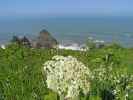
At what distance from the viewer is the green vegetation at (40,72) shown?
10.8 meters

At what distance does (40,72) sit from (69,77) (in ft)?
19.0

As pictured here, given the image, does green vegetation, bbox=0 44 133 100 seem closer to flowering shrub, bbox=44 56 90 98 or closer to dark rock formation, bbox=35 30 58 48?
flowering shrub, bbox=44 56 90 98

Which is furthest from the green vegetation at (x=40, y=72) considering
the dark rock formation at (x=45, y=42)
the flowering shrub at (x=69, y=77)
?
the dark rock formation at (x=45, y=42)

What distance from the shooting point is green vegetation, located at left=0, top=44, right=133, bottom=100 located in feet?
35.5

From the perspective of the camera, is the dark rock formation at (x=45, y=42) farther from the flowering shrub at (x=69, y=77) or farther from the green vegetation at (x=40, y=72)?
the flowering shrub at (x=69, y=77)

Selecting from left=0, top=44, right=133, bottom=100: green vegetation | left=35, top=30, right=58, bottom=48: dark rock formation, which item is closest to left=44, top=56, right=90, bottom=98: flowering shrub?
left=0, top=44, right=133, bottom=100: green vegetation

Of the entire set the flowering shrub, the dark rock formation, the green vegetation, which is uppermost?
the flowering shrub

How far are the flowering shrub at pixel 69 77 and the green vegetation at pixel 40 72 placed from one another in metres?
0.32

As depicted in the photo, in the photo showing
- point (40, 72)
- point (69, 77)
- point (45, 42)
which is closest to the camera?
point (69, 77)

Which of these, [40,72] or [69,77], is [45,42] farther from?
[69,77]

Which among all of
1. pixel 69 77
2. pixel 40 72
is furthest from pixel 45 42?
pixel 69 77

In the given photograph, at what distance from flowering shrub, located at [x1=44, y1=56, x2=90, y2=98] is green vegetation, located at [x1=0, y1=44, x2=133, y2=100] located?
0.32 meters

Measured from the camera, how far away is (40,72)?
14.7 metres

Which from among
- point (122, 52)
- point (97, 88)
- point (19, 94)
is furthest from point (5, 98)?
point (122, 52)
